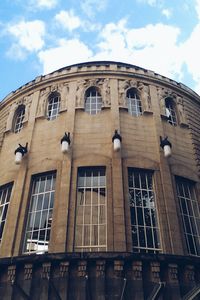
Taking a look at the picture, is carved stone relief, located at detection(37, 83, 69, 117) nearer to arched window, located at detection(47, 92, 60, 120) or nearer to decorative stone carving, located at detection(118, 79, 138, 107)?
arched window, located at detection(47, 92, 60, 120)

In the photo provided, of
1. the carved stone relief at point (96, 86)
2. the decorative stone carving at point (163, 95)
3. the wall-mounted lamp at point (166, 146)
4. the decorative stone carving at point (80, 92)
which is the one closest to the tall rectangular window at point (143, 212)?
the wall-mounted lamp at point (166, 146)

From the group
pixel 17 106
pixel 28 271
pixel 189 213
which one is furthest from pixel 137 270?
pixel 17 106

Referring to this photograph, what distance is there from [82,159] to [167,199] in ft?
13.2

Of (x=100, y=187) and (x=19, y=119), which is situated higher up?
(x=19, y=119)

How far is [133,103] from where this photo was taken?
1898cm

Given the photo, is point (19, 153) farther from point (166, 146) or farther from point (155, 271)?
point (155, 271)

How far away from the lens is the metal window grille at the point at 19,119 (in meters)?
19.4

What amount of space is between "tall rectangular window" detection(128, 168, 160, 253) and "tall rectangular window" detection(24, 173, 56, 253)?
334 cm

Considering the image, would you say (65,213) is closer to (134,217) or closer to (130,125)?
(134,217)

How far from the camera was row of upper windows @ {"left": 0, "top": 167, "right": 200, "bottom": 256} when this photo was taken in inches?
539

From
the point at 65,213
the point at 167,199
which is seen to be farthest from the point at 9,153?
the point at 167,199

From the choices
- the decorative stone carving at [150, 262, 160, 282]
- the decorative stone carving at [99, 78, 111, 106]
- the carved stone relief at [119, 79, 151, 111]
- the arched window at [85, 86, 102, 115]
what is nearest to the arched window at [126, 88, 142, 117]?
the carved stone relief at [119, 79, 151, 111]

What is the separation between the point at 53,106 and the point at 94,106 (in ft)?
7.57

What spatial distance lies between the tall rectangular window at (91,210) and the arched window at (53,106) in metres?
4.37
